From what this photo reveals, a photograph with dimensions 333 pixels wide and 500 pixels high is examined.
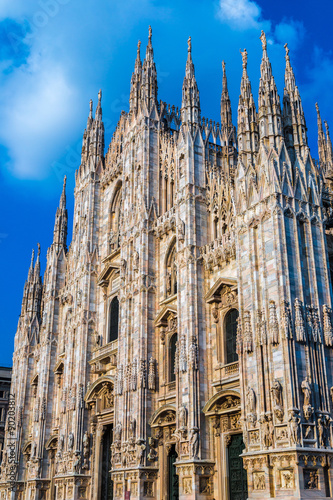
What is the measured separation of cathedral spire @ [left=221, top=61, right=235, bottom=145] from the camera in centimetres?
3569

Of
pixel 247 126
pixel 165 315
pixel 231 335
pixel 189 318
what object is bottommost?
pixel 231 335

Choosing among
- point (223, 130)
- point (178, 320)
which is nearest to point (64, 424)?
point (178, 320)

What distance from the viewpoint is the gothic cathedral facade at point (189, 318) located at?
20656 millimetres

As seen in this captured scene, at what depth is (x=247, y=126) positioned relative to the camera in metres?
26.1

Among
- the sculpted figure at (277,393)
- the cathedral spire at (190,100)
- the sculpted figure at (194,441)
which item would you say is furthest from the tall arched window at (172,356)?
the cathedral spire at (190,100)

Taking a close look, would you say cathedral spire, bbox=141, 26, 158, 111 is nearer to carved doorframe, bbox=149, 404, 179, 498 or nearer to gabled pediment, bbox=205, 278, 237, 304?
gabled pediment, bbox=205, 278, 237, 304

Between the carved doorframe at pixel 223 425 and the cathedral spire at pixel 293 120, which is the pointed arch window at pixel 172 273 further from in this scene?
the cathedral spire at pixel 293 120

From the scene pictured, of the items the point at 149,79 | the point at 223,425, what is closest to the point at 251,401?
the point at 223,425

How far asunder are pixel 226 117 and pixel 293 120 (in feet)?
41.3

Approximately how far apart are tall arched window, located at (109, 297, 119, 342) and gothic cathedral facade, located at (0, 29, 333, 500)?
0.38ft

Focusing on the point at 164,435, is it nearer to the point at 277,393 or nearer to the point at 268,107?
the point at 277,393

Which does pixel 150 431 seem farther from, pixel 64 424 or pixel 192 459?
pixel 64 424

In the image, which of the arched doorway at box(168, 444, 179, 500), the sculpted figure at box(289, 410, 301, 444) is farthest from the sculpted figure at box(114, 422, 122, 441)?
the sculpted figure at box(289, 410, 301, 444)

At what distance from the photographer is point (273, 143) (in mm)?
24000
